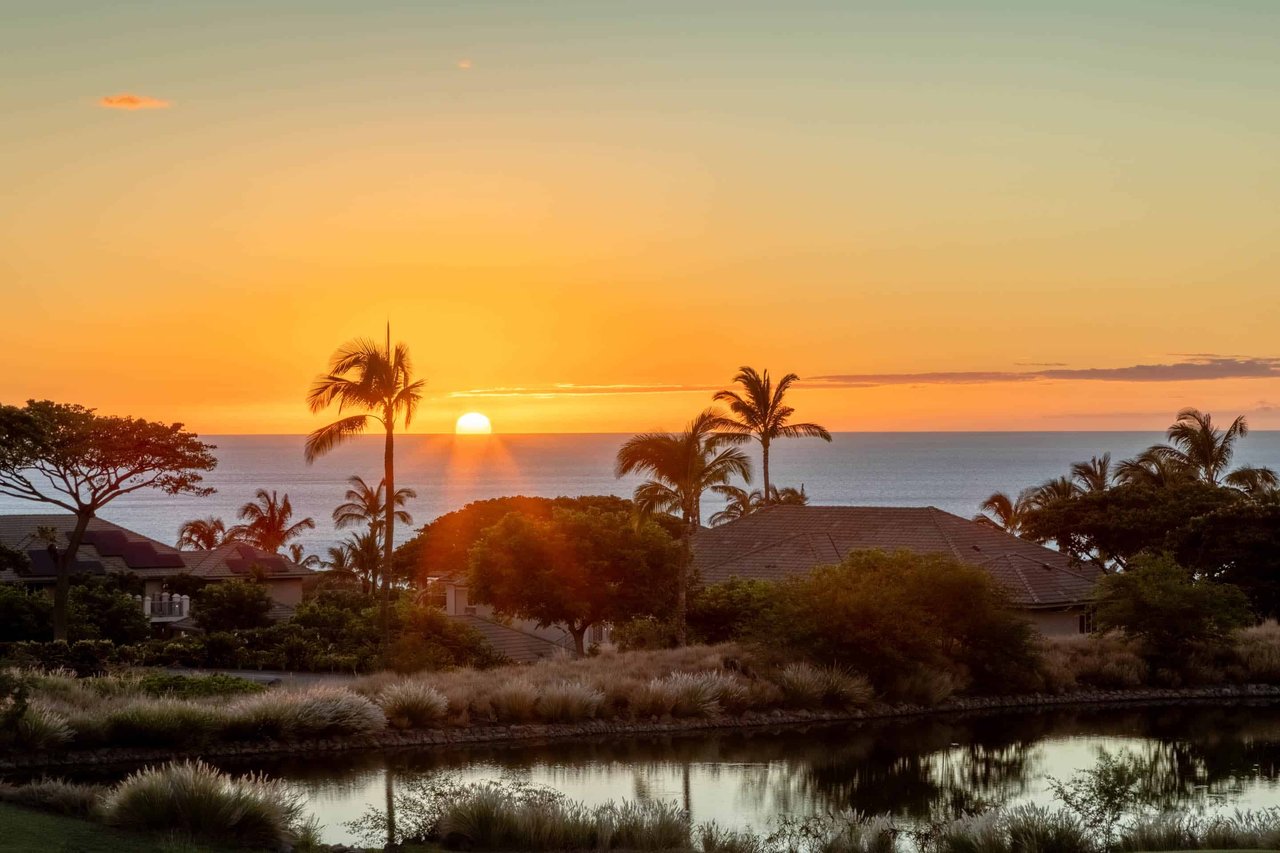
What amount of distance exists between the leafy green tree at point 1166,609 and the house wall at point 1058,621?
636 centimetres

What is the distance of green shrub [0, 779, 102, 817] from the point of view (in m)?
17.7

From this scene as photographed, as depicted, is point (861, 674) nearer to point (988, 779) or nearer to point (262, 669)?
point (988, 779)

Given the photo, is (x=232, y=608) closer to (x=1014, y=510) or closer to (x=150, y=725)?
(x=150, y=725)

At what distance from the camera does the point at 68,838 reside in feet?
50.9

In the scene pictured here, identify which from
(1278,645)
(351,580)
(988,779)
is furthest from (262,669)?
(351,580)

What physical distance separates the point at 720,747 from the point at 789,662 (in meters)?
6.53

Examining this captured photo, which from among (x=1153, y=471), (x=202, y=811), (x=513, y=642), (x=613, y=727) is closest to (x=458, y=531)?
(x=513, y=642)

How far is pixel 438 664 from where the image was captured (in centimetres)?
4125

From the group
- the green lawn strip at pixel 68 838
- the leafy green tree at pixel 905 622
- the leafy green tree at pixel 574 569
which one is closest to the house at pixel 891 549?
the leafy green tree at pixel 574 569

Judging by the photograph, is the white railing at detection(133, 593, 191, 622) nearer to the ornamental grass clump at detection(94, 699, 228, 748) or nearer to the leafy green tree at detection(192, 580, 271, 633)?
the leafy green tree at detection(192, 580, 271, 633)

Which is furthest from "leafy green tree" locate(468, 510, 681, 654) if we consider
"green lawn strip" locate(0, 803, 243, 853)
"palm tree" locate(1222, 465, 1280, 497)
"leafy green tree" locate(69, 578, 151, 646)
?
"palm tree" locate(1222, 465, 1280, 497)

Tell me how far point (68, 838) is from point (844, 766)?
54.9 feet

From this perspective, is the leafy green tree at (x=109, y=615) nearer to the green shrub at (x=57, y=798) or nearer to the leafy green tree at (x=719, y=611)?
the leafy green tree at (x=719, y=611)

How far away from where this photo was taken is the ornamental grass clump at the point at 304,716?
2769 cm
